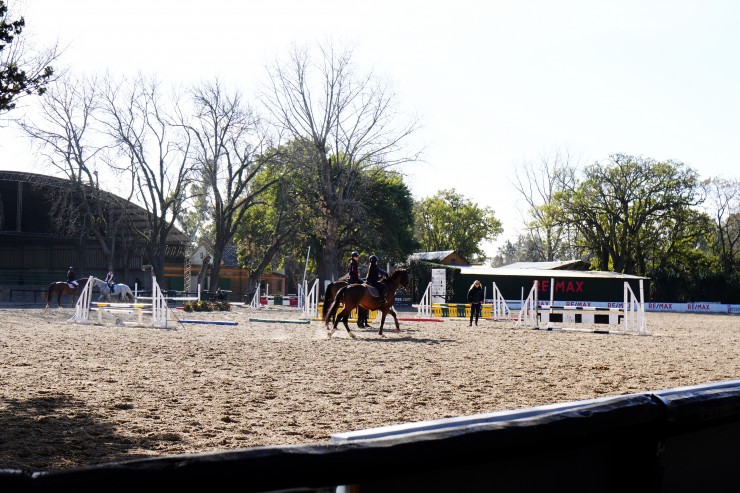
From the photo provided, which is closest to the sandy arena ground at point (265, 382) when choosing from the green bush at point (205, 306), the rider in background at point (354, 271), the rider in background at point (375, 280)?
the rider in background at point (375, 280)

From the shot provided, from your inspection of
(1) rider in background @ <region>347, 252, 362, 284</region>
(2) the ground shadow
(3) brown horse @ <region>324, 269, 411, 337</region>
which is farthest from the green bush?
(2) the ground shadow

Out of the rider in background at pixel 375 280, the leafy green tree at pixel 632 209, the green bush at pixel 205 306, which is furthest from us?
the leafy green tree at pixel 632 209

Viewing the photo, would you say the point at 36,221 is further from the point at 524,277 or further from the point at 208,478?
the point at 208,478

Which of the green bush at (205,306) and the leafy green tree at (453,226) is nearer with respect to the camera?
the green bush at (205,306)

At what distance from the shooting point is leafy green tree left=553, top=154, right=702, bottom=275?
6044 cm

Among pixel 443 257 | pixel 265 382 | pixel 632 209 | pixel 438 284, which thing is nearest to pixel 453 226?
pixel 443 257

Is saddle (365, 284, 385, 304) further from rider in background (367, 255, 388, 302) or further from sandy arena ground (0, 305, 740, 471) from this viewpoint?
sandy arena ground (0, 305, 740, 471)

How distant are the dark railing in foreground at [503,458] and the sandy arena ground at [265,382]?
1.94 meters

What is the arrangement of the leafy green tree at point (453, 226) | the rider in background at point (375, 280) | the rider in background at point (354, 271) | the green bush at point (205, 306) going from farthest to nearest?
1. the leafy green tree at point (453, 226)
2. the green bush at point (205, 306)
3. the rider in background at point (354, 271)
4. the rider in background at point (375, 280)

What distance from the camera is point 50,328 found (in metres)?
20.7

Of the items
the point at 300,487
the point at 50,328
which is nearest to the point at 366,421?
the point at 300,487

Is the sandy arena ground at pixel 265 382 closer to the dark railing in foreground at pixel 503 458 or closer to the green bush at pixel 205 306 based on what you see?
the dark railing in foreground at pixel 503 458

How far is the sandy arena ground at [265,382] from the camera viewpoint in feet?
21.0

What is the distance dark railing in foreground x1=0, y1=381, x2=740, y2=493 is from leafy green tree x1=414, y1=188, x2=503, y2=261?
7929cm
